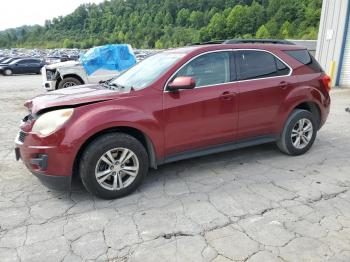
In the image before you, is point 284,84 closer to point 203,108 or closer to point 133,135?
point 203,108

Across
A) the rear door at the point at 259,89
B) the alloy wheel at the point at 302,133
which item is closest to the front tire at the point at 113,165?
the rear door at the point at 259,89

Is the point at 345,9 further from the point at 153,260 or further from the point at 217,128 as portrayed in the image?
the point at 153,260

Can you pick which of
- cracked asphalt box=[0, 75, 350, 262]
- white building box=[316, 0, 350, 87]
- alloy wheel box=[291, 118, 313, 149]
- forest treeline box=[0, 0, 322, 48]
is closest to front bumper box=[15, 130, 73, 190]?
cracked asphalt box=[0, 75, 350, 262]

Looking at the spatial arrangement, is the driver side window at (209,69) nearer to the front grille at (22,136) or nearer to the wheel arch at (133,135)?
the wheel arch at (133,135)

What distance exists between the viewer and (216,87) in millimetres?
4168

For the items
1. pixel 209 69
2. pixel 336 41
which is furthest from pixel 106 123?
pixel 336 41

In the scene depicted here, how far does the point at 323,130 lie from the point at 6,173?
570cm

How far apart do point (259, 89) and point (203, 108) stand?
0.94 m

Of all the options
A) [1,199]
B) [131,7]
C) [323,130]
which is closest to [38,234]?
[1,199]

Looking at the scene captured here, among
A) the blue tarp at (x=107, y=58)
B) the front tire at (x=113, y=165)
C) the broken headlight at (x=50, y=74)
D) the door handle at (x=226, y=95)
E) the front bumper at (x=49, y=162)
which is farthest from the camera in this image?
the blue tarp at (x=107, y=58)

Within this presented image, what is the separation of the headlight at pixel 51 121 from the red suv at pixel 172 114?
0.04 ft

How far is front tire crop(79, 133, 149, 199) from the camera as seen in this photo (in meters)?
3.50

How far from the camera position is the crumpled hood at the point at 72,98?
11.7 ft

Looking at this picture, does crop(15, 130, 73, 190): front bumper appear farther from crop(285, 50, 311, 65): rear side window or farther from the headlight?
crop(285, 50, 311, 65): rear side window
